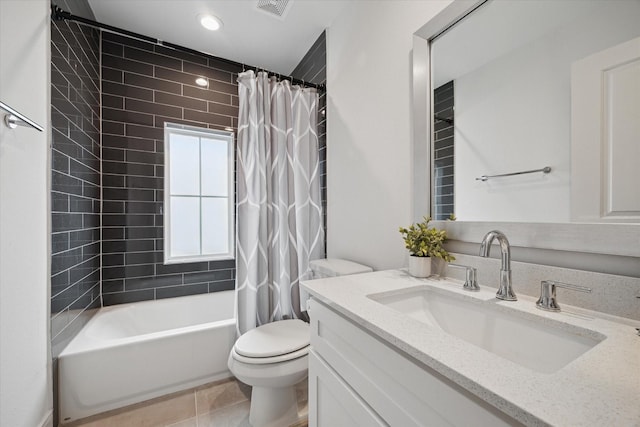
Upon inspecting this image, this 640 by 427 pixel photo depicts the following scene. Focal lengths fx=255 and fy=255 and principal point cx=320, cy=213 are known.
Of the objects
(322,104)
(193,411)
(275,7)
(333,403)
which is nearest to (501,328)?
(333,403)

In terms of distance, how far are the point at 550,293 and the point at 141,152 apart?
2.64 m

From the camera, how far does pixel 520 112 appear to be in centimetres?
87

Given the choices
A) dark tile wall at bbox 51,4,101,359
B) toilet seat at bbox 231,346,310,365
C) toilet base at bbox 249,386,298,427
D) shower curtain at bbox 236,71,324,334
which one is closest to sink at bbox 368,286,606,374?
toilet seat at bbox 231,346,310,365

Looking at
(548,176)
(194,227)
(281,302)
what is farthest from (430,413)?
(194,227)

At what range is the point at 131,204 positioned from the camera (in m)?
2.10

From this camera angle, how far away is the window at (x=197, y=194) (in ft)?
7.47

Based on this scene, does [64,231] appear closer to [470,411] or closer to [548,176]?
[470,411]

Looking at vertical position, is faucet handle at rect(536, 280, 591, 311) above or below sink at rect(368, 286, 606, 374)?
above

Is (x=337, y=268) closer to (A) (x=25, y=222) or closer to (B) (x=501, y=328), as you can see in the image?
(B) (x=501, y=328)

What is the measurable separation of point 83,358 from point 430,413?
1.76m

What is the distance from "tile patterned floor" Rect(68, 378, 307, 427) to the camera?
1370mm

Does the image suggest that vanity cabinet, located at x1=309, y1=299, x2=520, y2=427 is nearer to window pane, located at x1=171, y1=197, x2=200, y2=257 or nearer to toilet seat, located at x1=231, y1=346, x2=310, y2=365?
toilet seat, located at x1=231, y1=346, x2=310, y2=365

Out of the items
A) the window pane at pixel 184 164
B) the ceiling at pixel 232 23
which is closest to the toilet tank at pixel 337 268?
the window pane at pixel 184 164

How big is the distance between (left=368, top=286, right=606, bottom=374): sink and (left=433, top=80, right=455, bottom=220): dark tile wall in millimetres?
376
